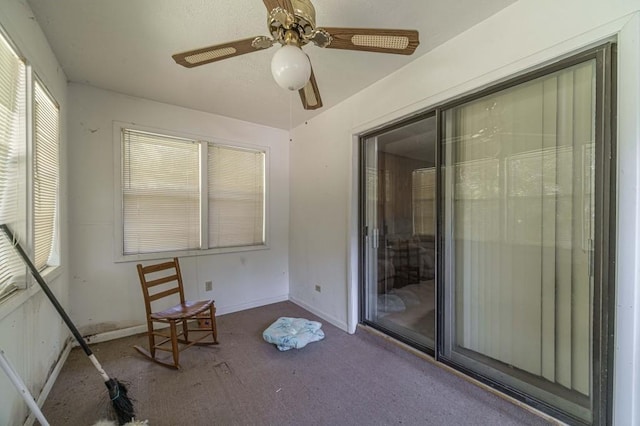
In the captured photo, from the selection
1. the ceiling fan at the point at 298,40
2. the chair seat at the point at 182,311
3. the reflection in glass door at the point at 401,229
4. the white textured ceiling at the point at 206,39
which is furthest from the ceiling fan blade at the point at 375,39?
the chair seat at the point at 182,311

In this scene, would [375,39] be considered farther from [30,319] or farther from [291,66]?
[30,319]

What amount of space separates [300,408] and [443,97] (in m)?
2.43

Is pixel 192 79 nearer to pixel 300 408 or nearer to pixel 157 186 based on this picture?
pixel 157 186

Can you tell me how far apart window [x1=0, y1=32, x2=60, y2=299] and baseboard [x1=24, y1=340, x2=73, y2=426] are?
2.54 feet

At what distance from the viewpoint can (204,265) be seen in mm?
3195

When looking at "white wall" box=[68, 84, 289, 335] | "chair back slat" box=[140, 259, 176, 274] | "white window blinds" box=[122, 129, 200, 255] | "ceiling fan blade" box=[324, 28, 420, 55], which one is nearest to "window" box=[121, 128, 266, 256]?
"white window blinds" box=[122, 129, 200, 255]

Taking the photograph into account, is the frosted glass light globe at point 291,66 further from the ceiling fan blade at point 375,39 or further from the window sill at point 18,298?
the window sill at point 18,298

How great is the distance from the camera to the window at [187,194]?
284cm

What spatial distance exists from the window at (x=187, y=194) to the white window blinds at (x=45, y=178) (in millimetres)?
588

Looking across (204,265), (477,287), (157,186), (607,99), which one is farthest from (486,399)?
(157,186)

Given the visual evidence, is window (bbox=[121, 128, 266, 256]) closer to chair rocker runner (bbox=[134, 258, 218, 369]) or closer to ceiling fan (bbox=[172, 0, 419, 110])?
chair rocker runner (bbox=[134, 258, 218, 369])

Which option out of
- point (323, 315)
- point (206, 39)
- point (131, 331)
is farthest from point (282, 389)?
point (206, 39)

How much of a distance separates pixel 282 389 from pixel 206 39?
259 cm

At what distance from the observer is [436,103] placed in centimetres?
208
